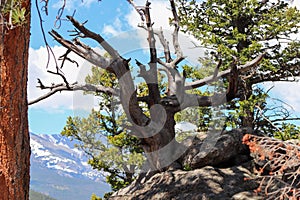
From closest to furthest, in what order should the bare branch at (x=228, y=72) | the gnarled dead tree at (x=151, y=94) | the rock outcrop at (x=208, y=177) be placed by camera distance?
the rock outcrop at (x=208, y=177) < the gnarled dead tree at (x=151, y=94) < the bare branch at (x=228, y=72)

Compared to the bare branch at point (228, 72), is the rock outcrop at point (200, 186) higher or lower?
lower

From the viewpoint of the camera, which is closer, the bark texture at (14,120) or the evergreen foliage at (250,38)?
the bark texture at (14,120)

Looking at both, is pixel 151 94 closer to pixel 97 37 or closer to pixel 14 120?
pixel 97 37

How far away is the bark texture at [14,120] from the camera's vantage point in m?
4.38

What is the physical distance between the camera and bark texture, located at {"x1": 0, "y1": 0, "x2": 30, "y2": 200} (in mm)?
4375

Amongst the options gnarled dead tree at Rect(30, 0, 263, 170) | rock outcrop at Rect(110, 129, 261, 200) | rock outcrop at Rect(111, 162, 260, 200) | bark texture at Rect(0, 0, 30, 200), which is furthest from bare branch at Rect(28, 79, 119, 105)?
bark texture at Rect(0, 0, 30, 200)

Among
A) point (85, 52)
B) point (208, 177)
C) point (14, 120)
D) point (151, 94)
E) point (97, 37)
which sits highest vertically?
point (97, 37)

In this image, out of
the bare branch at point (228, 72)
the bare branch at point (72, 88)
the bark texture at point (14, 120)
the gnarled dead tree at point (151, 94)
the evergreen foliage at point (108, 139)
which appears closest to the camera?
the bark texture at point (14, 120)

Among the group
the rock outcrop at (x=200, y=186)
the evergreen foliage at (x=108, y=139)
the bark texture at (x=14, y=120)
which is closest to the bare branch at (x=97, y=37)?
the rock outcrop at (x=200, y=186)

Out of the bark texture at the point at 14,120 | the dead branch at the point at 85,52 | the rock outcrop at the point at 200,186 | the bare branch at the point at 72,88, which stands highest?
the dead branch at the point at 85,52

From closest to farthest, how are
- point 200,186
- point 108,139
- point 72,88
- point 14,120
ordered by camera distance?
point 14,120, point 200,186, point 72,88, point 108,139

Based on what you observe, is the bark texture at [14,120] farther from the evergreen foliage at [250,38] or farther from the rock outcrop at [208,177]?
the evergreen foliage at [250,38]

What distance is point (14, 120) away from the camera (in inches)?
175

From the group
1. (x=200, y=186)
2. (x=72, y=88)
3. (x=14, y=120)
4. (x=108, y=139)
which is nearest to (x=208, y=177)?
(x=200, y=186)
